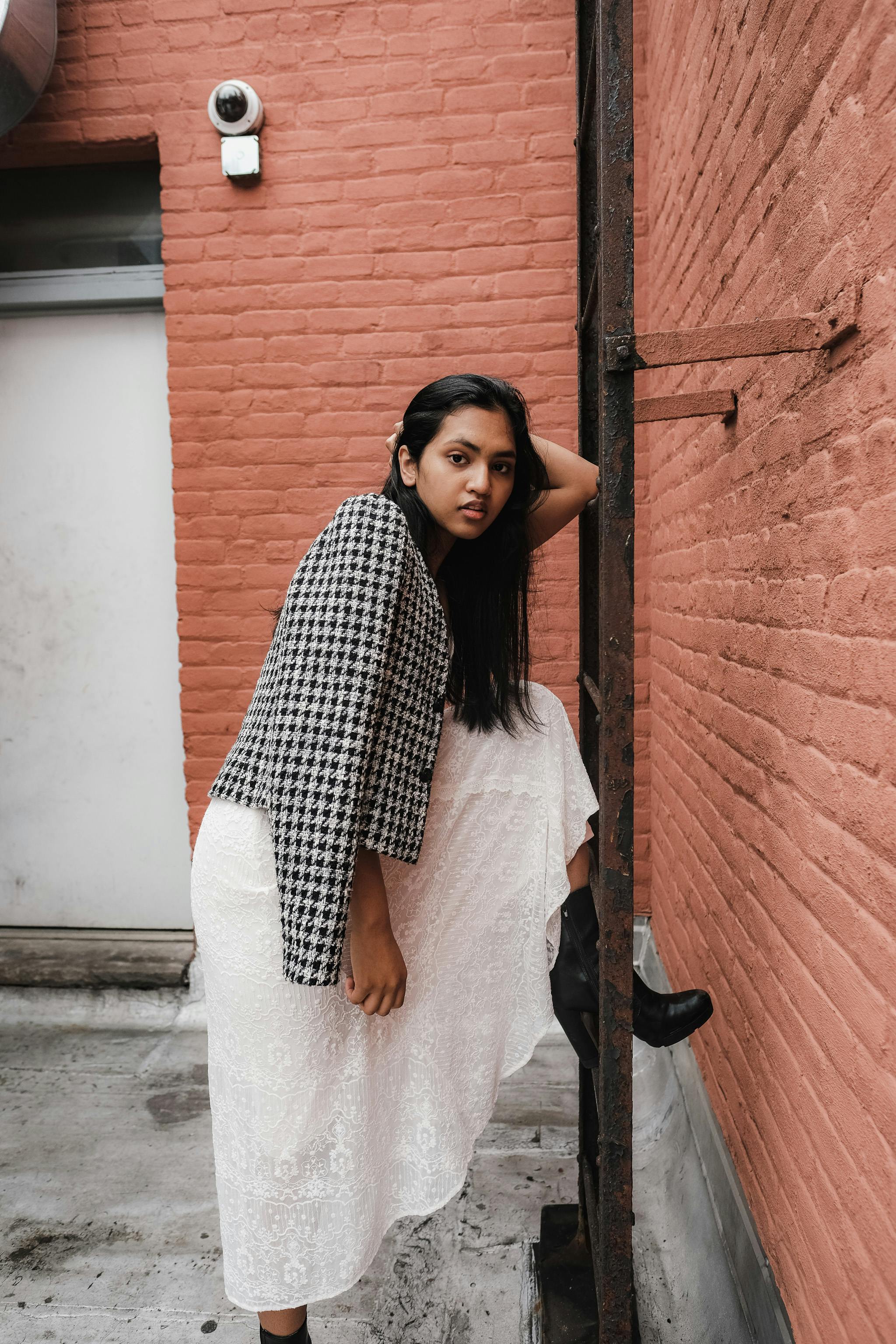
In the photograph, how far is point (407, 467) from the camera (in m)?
1.72

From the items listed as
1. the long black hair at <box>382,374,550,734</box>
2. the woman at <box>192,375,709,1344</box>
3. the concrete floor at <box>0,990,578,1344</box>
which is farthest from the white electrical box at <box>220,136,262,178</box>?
the concrete floor at <box>0,990,578,1344</box>

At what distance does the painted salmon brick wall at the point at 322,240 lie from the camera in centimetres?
317

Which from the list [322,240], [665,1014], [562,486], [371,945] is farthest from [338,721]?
[322,240]

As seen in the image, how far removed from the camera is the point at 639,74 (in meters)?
3.17

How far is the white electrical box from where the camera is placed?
10.6 ft

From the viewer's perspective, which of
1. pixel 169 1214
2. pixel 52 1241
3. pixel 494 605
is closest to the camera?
pixel 494 605

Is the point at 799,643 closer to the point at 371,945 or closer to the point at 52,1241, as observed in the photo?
the point at 371,945

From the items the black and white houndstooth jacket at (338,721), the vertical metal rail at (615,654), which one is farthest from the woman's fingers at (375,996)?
the vertical metal rail at (615,654)

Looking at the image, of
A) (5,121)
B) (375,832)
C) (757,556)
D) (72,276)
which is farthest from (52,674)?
(757,556)

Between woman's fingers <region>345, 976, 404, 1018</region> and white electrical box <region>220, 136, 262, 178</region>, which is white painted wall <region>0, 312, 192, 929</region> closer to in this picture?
white electrical box <region>220, 136, 262, 178</region>

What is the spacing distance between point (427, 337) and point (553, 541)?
2.91ft

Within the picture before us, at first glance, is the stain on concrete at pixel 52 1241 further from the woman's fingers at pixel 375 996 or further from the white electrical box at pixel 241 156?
the white electrical box at pixel 241 156

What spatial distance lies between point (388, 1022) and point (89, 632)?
2.67m

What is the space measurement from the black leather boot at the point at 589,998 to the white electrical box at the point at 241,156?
9.29 ft
